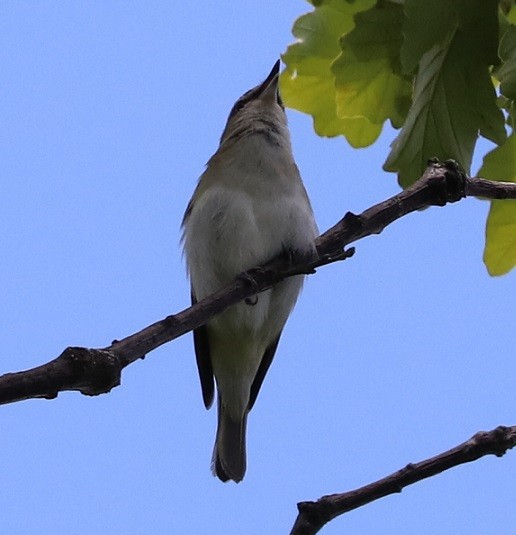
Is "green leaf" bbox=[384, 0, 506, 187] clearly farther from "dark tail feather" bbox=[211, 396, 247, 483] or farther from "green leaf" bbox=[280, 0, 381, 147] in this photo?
"dark tail feather" bbox=[211, 396, 247, 483]

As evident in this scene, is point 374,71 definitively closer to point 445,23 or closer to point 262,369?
point 445,23

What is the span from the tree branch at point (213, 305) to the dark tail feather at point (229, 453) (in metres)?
1.73

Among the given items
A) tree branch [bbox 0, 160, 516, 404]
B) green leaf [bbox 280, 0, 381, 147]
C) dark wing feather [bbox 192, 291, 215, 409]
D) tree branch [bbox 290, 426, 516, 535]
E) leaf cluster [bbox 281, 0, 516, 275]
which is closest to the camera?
tree branch [bbox 0, 160, 516, 404]

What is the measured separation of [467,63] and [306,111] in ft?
2.60

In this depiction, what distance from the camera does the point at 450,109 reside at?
101 inches

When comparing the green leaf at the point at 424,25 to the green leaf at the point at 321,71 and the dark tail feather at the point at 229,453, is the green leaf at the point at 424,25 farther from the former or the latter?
A: the dark tail feather at the point at 229,453

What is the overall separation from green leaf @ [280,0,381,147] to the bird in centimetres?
88

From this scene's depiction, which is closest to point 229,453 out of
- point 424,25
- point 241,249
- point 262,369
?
point 262,369

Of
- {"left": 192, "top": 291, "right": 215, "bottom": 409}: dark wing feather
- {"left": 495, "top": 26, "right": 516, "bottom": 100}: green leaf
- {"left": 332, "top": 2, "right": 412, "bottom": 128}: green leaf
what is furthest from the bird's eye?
{"left": 495, "top": 26, "right": 516, "bottom": 100}: green leaf

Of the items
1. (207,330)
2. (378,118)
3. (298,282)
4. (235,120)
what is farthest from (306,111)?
(235,120)

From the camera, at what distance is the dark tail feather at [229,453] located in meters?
4.35

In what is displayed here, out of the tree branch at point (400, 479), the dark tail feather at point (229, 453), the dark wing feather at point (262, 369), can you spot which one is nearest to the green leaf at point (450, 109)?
the tree branch at point (400, 479)

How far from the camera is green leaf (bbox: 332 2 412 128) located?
2.60 meters

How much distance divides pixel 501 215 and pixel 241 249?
59.6 inches
